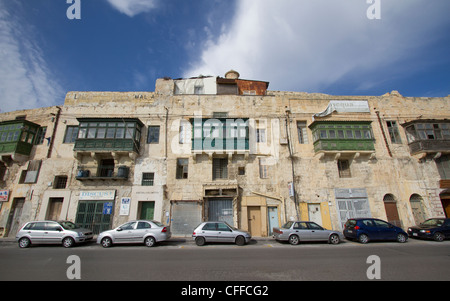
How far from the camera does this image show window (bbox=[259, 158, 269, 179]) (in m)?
17.7

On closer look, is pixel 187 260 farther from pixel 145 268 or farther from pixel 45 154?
pixel 45 154

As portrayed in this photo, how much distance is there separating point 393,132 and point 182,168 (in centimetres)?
2125

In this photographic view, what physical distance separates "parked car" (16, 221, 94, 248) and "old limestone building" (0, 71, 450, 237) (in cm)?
439

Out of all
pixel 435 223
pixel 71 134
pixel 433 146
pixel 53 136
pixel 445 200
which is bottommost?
pixel 435 223

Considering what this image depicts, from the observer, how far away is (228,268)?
6.66 m

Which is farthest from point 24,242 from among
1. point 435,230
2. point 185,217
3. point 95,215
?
point 435,230

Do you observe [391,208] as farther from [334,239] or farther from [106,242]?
[106,242]

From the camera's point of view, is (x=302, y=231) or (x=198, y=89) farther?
(x=198, y=89)

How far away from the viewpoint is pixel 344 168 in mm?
18688

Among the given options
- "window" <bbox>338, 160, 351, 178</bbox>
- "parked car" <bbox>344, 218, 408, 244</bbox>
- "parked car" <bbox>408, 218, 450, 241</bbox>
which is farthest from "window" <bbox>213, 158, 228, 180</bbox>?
"parked car" <bbox>408, 218, 450, 241</bbox>

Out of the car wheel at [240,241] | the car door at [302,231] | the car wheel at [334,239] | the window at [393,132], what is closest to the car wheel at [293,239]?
the car door at [302,231]

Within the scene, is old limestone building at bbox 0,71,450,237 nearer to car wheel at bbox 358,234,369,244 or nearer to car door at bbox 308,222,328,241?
car door at bbox 308,222,328,241
